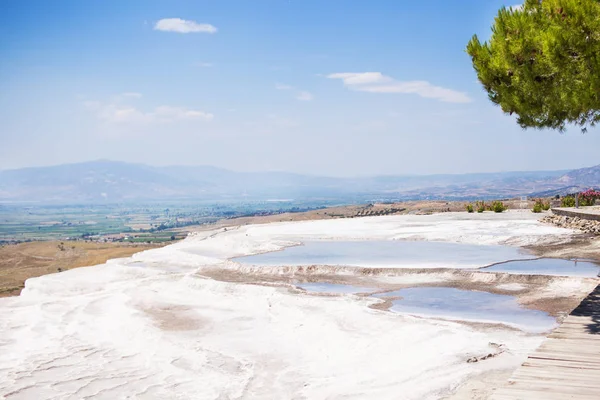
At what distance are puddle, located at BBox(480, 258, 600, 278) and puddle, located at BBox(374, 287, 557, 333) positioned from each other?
6.98 ft

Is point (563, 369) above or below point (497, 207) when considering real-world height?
below

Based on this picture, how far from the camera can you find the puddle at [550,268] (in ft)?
42.8

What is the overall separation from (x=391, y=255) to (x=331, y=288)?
4509 mm

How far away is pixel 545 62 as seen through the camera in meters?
8.91

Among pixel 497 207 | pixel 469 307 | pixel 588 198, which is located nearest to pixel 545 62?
pixel 469 307

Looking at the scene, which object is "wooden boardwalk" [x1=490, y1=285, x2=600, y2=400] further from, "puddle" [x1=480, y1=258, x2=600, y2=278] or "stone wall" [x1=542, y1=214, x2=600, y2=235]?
"stone wall" [x1=542, y1=214, x2=600, y2=235]

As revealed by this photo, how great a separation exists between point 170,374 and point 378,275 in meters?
7.13

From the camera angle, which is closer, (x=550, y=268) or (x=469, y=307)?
(x=469, y=307)

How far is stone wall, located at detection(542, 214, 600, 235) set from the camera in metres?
19.9

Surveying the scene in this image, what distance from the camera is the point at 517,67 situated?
962cm

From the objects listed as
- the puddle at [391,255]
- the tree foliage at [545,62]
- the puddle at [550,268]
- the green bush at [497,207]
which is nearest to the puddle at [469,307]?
the puddle at [550,268]

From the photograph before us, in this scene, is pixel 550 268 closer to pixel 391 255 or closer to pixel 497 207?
pixel 391 255

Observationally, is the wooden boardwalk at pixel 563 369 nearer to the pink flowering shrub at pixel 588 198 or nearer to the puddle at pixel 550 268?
the puddle at pixel 550 268

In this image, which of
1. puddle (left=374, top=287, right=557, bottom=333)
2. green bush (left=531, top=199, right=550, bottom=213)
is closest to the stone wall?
green bush (left=531, top=199, right=550, bottom=213)
